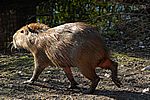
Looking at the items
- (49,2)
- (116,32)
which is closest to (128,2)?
(116,32)

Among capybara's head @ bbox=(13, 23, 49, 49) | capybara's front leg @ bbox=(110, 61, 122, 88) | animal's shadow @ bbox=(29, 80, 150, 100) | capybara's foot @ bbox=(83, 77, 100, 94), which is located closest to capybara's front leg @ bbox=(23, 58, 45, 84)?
animal's shadow @ bbox=(29, 80, 150, 100)

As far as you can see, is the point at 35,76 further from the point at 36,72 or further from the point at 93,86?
the point at 93,86

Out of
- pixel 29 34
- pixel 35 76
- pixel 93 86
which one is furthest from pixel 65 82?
pixel 29 34

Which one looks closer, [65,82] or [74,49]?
[74,49]

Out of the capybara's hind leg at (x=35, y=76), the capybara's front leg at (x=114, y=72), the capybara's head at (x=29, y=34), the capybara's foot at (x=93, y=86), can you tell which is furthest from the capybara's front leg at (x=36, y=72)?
the capybara's front leg at (x=114, y=72)

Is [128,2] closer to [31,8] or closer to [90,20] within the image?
[90,20]

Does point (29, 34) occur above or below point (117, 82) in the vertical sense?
above

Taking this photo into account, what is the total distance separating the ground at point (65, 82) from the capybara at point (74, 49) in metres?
0.17

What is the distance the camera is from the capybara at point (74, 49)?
14.7 ft

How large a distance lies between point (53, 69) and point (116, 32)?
2.73 m

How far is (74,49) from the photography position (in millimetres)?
4492

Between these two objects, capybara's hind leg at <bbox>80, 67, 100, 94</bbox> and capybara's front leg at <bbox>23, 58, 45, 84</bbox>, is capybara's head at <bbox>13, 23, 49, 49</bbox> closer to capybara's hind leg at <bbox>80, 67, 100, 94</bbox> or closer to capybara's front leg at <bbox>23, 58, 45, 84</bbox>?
capybara's front leg at <bbox>23, 58, 45, 84</bbox>

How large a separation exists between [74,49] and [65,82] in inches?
35.1

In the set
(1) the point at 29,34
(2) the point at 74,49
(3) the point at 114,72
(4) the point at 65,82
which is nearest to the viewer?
(2) the point at 74,49
